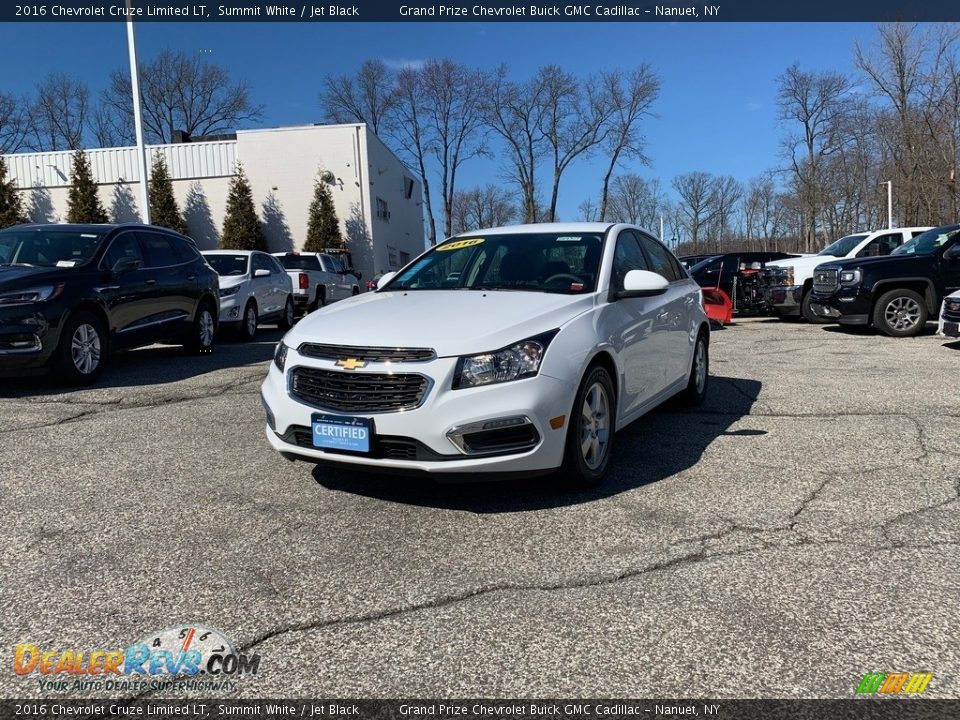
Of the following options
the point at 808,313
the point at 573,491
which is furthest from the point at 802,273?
the point at 573,491

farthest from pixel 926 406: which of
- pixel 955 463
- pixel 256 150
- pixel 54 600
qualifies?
pixel 256 150

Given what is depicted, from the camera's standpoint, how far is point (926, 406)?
632 centimetres

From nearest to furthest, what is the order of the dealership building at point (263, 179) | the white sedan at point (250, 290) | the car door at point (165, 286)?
the car door at point (165, 286) < the white sedan at point (250, 290) < the dealership building at point (263, 179)

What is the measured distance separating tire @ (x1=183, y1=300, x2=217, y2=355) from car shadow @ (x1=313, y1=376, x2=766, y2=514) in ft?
20.2

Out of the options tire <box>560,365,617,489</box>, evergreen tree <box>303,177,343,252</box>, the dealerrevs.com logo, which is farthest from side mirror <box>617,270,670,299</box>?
evergreen tree <box>303,177,343,252</box>

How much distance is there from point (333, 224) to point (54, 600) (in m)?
31.0

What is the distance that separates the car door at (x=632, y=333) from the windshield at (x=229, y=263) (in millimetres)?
9104

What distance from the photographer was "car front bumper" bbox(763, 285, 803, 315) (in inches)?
597

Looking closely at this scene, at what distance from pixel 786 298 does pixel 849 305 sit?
3.12 m

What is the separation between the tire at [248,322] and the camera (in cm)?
1224

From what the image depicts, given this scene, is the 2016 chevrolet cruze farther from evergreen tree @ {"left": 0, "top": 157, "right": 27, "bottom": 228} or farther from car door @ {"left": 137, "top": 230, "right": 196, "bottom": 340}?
evergreen tree @ {"left": 0, "top": 157, "right": 27, "bottom": 228}

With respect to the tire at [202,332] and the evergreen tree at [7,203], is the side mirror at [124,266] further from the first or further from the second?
the evergreen tree at [7,203]

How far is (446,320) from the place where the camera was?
3.98 metres

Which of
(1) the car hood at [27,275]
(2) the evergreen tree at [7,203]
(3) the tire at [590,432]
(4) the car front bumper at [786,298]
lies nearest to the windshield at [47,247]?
(1) the car hood at [27,275]
